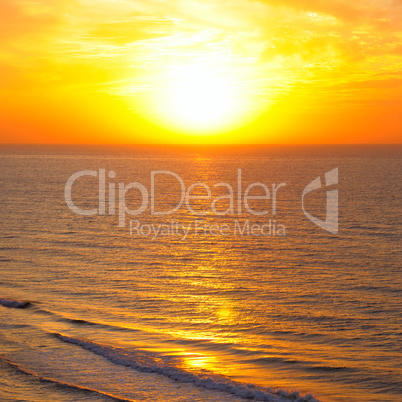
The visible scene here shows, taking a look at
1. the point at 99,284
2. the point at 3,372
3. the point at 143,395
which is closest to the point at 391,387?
the point at 143,395

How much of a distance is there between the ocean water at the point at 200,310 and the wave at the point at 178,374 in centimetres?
5

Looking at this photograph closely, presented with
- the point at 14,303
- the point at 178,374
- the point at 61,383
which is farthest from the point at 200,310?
the point at 61,383

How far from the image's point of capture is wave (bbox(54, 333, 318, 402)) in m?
14.8

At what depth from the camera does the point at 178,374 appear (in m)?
16.2

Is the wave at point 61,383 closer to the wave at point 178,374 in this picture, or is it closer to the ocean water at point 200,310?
the ocean water at point 200,310

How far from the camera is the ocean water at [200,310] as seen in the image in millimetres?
15812

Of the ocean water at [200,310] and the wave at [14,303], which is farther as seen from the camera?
the wave at [14,303]

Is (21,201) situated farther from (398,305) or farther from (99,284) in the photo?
(398,305)

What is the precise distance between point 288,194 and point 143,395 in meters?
63.0

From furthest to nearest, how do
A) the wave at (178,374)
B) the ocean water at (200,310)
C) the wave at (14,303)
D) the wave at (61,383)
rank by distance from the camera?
the wave at (14,303) < the ocean water at (200,310) < the wave at (178,374) < the wave at (61,383)

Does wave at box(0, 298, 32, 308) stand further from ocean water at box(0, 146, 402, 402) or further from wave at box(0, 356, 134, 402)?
wave at box(0, 356, 134, 402)

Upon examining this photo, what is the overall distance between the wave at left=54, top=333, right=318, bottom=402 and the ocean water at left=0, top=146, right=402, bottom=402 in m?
0.05

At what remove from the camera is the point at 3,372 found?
1589cm

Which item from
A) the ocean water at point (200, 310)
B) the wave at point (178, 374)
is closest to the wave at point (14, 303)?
the ocean water at point (200, 310)
